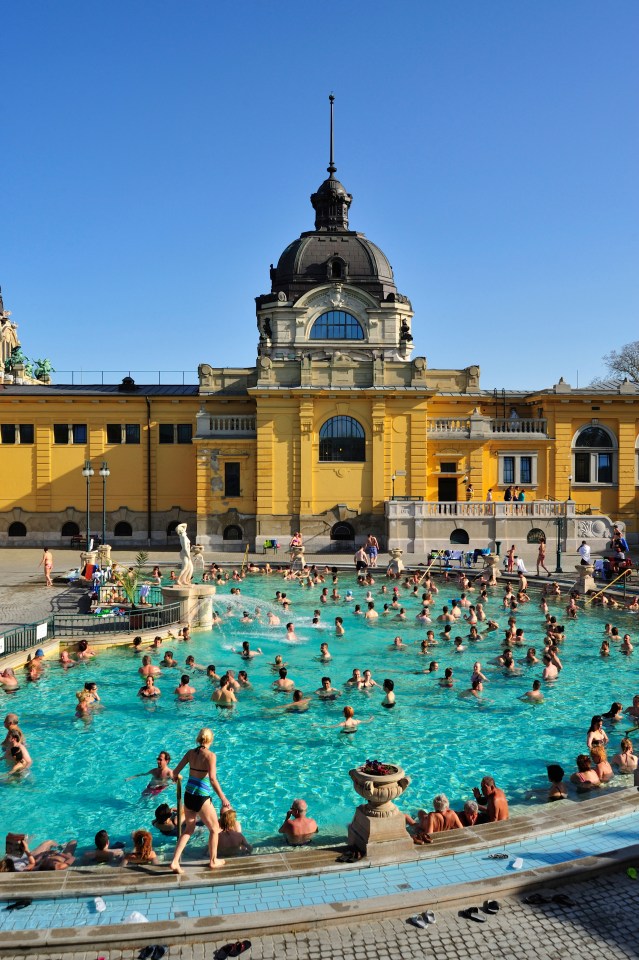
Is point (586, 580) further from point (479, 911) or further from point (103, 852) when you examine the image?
point (103, 852)

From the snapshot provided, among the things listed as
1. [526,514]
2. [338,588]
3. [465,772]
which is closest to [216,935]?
[465,772]

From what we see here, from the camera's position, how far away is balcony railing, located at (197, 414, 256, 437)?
41312 millimetres

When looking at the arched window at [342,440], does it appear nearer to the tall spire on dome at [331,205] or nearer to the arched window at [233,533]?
the arched window at [233,533]

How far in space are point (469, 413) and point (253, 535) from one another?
46.4 feet

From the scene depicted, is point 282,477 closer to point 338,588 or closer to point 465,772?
point 338,588

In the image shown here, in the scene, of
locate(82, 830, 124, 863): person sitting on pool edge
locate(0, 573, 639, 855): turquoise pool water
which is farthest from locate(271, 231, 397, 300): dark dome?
locate(82, 830, 124, 863): person sitting on pool edge

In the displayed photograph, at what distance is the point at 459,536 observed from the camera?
3762 centimetres

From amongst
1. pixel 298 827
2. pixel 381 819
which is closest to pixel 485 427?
pixel 298 827

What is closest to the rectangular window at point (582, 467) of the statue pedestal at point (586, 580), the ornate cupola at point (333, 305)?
the ornate cupola at point (333, 305)

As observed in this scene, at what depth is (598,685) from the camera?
61.0 feet

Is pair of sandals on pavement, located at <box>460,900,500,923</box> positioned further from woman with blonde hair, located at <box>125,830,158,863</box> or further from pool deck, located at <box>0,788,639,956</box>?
woman with blonde hair, located at <box>125,830,158,863</box>

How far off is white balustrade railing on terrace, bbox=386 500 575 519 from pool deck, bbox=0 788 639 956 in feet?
92.4

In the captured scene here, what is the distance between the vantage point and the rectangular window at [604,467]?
43.0m

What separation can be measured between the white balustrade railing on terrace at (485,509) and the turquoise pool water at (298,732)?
1452 centimetres
